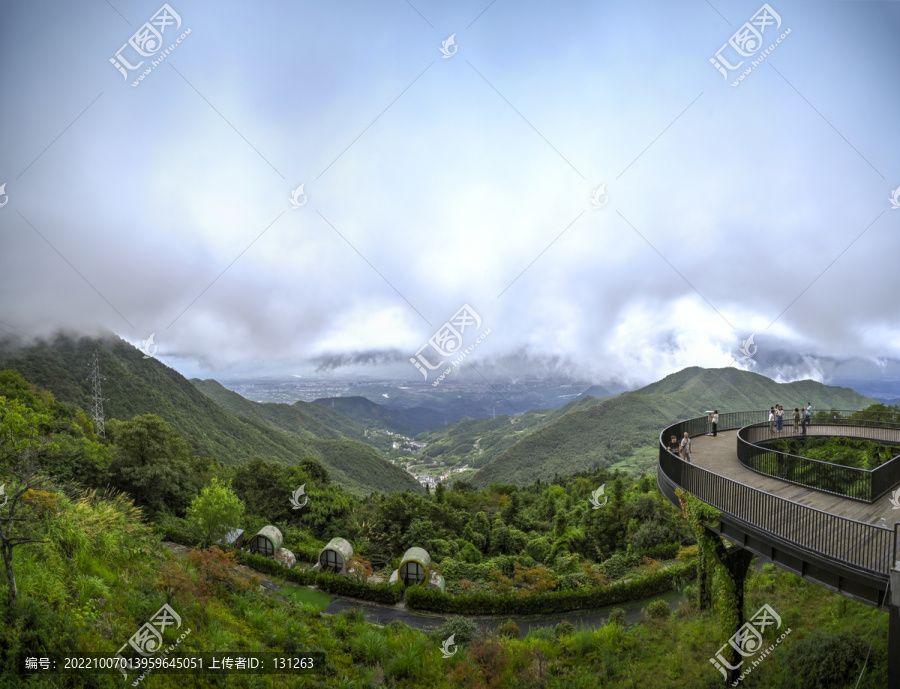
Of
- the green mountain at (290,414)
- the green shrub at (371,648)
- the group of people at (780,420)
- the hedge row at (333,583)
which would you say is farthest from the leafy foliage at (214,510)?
the green mountain at (290,414)

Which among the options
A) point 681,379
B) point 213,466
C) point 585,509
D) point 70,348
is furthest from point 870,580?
point 681,379

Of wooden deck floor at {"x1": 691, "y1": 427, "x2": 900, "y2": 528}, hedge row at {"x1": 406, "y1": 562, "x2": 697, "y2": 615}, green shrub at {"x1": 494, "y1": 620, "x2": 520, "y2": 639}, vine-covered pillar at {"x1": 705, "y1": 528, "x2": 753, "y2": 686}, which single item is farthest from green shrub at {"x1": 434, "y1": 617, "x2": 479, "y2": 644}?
wooden deck floor at {"x1": 691, "y1": 427, "x2": 900, "y2": 528}

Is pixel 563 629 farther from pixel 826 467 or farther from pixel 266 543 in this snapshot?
pixel 266 543

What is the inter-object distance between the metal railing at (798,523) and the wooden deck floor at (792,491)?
3.14 ft

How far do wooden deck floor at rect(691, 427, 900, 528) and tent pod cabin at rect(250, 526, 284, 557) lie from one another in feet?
73.3

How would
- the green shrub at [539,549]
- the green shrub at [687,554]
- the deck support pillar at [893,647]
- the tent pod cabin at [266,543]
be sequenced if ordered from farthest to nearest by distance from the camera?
the green shrub at [539,549] → the tent pod cabin at [266,543] → the green shrub at [687,554] → the deck support pillar at [893,647]

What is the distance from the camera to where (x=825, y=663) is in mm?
9484

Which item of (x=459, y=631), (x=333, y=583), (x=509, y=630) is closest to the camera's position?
(x=459, y=631)

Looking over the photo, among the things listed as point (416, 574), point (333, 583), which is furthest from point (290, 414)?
point (416, 574)

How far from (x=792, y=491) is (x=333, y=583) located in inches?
771

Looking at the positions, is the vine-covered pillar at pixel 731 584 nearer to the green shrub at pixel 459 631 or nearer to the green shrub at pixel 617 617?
the green shrub at pixel 617 617

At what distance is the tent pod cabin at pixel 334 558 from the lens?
21297mm

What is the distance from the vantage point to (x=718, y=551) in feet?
A: 34.9

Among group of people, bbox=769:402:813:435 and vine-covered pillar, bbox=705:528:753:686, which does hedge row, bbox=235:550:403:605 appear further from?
group of people, bbox=769:402:813:435
